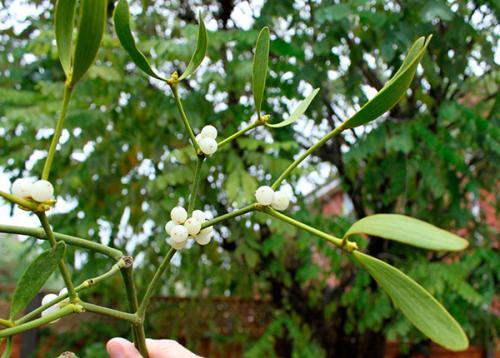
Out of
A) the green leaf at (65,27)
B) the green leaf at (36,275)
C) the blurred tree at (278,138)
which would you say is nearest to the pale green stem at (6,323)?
the green leaf at (36,275)

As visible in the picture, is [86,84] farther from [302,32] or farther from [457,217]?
[457,217]

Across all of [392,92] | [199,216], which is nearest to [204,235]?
[199,216]

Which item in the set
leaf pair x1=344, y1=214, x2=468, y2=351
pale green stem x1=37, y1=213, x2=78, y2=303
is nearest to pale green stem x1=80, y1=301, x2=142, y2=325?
pale green stem x1=37, y1=213, x2=78, y2=303

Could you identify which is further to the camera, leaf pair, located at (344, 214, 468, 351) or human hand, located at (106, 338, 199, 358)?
human hand, located at (106, 338, 199, 358)

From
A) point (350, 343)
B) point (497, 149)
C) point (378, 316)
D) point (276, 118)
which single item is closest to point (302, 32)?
point (276, 118)

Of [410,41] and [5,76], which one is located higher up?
[5,76]

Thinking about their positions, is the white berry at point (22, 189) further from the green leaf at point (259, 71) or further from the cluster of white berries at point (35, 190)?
the green leaf at point (259, 71)

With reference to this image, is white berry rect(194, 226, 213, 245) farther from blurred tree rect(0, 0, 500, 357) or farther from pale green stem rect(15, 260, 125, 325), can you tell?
blurred tree rect(0, 0, 500, 357)
